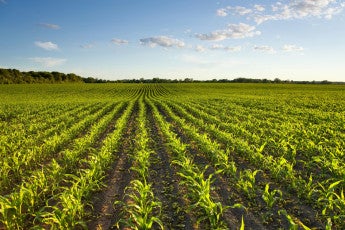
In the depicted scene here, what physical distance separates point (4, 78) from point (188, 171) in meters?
108

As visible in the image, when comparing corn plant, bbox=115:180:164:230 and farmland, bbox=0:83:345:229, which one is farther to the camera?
farmland, bbox=0:83:345:229

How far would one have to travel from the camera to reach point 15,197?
16.7 feet

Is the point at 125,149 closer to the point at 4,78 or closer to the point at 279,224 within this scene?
the point at 279,224

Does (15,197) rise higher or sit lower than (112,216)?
higher

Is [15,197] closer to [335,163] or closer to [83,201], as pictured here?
[83,201]

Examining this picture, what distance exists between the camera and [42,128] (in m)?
15.6

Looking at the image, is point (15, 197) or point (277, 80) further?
point (277, 80)

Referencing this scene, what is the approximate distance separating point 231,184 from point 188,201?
1.57 m

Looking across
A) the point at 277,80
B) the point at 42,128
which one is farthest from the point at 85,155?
the point at 277,80

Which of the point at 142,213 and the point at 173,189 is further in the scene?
the point at 173,189

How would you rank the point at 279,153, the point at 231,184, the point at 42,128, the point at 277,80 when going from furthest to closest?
the point at 277,80
the point at 42,128
the point at 279,153
the point at 231,184

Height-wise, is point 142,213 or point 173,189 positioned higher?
point 142,213

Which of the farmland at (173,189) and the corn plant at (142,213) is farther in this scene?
the farmland at (173,189)

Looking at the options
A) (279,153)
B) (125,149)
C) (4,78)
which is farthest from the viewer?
(4,78)
